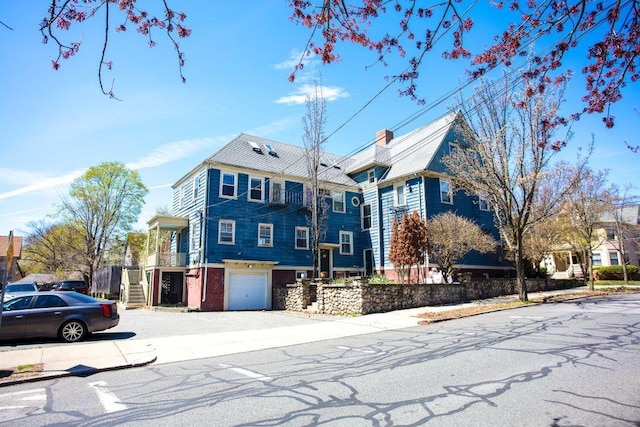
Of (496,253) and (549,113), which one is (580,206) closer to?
(496,253)

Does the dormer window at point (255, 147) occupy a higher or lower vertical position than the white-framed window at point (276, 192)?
higher

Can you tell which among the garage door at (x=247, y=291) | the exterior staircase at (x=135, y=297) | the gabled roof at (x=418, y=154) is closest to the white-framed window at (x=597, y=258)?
the gabled roof at (x=418, y=154)

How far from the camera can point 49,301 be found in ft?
36.0

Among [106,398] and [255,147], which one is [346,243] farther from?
[106,398]

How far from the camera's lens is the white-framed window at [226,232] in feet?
74.9

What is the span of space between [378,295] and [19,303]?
506 inches

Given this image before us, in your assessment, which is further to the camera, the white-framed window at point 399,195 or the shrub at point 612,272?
the shrub at point 612,272

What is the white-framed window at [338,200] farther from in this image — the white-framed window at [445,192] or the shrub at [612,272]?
the shrub at [612,272]

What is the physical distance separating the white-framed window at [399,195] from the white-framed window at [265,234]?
29.1ft

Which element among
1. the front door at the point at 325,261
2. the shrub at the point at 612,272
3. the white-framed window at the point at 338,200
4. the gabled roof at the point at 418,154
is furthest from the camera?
the shrub at the point at 612,272

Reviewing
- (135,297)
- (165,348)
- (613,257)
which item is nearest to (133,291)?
(135,297)

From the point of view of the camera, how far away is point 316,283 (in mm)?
20375

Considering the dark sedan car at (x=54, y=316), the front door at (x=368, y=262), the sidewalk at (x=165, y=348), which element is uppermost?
the front door at (x=368, y=262)

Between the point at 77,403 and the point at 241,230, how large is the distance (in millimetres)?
18156
